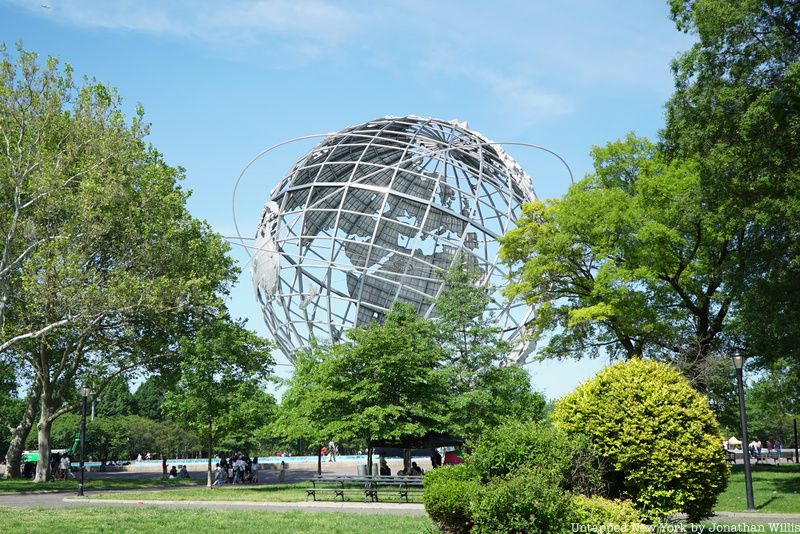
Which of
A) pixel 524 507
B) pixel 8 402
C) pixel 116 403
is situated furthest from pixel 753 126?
pixel 116 403

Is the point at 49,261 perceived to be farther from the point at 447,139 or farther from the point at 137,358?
the point at 447,139

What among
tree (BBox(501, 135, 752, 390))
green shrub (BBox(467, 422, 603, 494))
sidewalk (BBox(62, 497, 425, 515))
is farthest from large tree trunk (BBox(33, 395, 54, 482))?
green shrub (BBox(467, 422, 603, 494))

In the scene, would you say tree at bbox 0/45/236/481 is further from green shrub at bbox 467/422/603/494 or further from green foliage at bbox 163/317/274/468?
green shrub at bbox 467/422/603/494

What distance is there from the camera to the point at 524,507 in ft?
31.7

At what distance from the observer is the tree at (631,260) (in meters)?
24.0

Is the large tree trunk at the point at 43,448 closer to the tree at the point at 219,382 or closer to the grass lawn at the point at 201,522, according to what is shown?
the tree at the point at 219,382

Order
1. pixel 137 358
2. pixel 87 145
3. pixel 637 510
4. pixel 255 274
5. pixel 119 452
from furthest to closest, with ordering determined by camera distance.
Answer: pixel 119 452
pixel 255 274
pixel 137 358
pixel 87 145
pixel 637 510

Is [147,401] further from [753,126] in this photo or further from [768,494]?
[753,126]

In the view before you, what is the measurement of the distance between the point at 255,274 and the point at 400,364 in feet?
40.3

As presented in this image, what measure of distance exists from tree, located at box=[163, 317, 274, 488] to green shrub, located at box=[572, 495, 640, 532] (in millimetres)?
20327

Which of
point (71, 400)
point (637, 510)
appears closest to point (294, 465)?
point (71, 400)

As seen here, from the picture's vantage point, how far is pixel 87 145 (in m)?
22.6

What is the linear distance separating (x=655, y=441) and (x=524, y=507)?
9.08 feet

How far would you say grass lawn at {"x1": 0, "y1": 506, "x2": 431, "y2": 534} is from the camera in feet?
41.7
